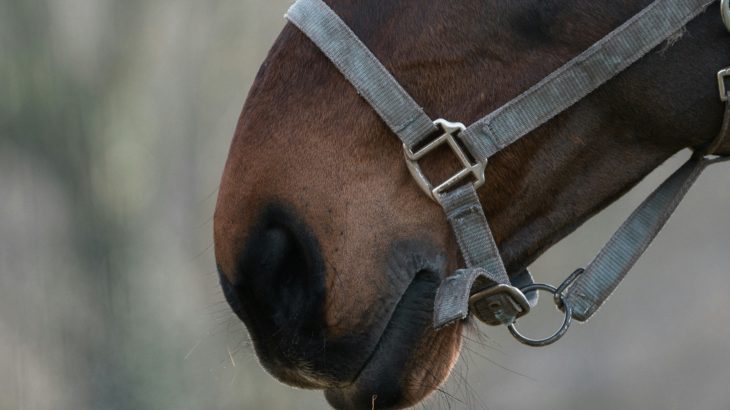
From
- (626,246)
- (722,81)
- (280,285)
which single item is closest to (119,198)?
(280,285)

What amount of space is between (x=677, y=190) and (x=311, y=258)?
791 millimetres

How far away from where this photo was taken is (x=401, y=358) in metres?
2.27

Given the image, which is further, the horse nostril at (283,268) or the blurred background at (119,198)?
the blurred background at (119,198)

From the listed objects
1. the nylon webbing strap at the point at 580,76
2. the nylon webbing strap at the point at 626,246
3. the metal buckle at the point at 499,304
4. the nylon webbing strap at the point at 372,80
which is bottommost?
the nylon webbing strap at the point at 626,246

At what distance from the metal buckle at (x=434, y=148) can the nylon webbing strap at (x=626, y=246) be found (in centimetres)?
35

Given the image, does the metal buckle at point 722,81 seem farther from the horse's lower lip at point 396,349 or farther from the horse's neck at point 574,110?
the horse's lower lip at point 396,349

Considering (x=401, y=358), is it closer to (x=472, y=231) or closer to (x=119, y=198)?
(x=472, y=231)

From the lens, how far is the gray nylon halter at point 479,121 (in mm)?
2193

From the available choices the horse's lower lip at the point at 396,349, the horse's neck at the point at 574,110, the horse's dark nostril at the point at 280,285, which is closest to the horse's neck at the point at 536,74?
the horse's neck at the point at 574,110

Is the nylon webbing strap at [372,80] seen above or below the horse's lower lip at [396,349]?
above

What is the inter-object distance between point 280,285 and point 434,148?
40 cm

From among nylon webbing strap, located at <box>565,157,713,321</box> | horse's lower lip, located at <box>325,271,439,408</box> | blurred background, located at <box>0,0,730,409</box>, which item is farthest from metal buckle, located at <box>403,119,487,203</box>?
blurred background, located at <box>0,0,730,409</box>

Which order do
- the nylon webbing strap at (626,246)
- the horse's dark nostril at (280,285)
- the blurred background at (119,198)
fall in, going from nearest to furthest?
the horse's dark nostril at (280,285)
the nylon webbing strap at (626,246)
the blurred background at (119,198)

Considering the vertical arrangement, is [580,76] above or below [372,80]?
below
